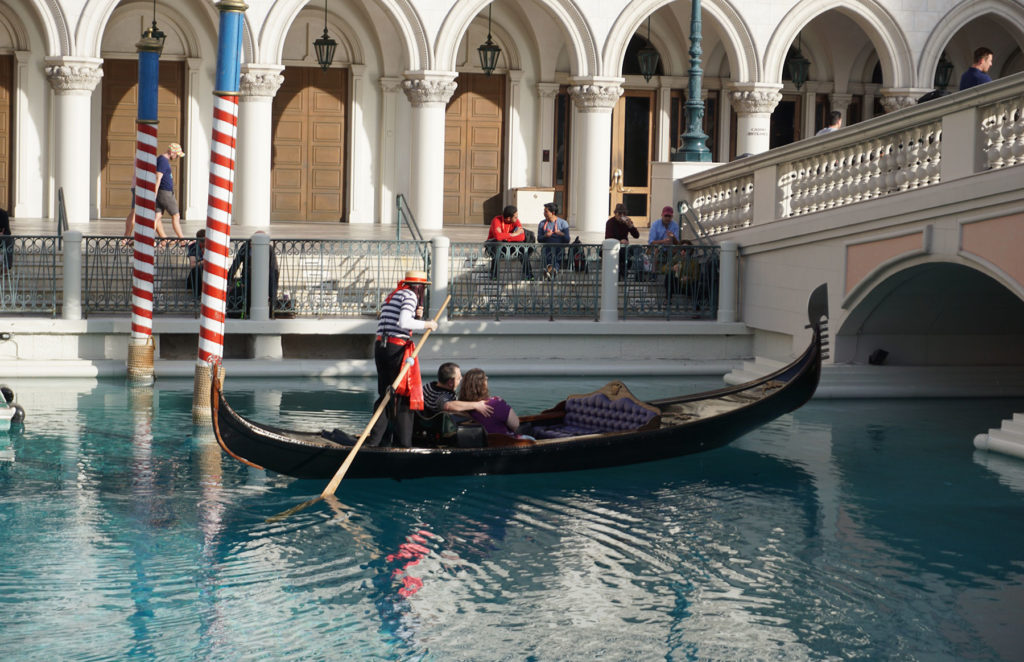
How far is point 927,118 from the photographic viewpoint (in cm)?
1137

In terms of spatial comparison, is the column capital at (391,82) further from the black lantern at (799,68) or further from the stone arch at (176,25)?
the black lantern at (799,68)

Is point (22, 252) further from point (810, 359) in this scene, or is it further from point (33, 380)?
point (810, 359)

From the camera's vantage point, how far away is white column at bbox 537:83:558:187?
2223cm

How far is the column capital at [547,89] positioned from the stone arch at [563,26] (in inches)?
96.3

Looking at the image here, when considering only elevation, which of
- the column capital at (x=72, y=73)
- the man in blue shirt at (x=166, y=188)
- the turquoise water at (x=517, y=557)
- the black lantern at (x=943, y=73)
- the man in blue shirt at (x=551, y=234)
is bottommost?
the turquoise water at (x=517, y=557)

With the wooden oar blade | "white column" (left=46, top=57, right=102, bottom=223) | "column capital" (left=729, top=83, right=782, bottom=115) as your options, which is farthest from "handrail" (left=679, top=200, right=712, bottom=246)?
the wooden oar blade

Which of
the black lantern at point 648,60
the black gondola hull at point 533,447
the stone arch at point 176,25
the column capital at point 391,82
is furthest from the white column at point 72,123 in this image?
the black gondola hull at point 533,447

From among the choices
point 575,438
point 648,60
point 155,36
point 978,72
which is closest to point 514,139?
point 648,60

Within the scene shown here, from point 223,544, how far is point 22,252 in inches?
280

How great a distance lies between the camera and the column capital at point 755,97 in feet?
66.4

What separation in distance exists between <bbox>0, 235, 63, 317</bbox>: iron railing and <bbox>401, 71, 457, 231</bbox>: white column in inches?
246

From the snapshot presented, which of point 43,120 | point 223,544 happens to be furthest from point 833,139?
point 43,120

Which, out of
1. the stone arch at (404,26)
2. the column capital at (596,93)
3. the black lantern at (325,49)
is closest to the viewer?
the stone arch at (404,26)

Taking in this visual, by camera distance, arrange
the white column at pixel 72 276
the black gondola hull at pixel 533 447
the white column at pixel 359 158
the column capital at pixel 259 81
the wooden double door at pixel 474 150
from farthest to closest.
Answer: the wooden double door at pixel 474 150 < the white column at pixel 359 158 < the column capital at pixel 259 81 < the white column at pixel 72 276 < the black gondola hull at pixel 533 447
